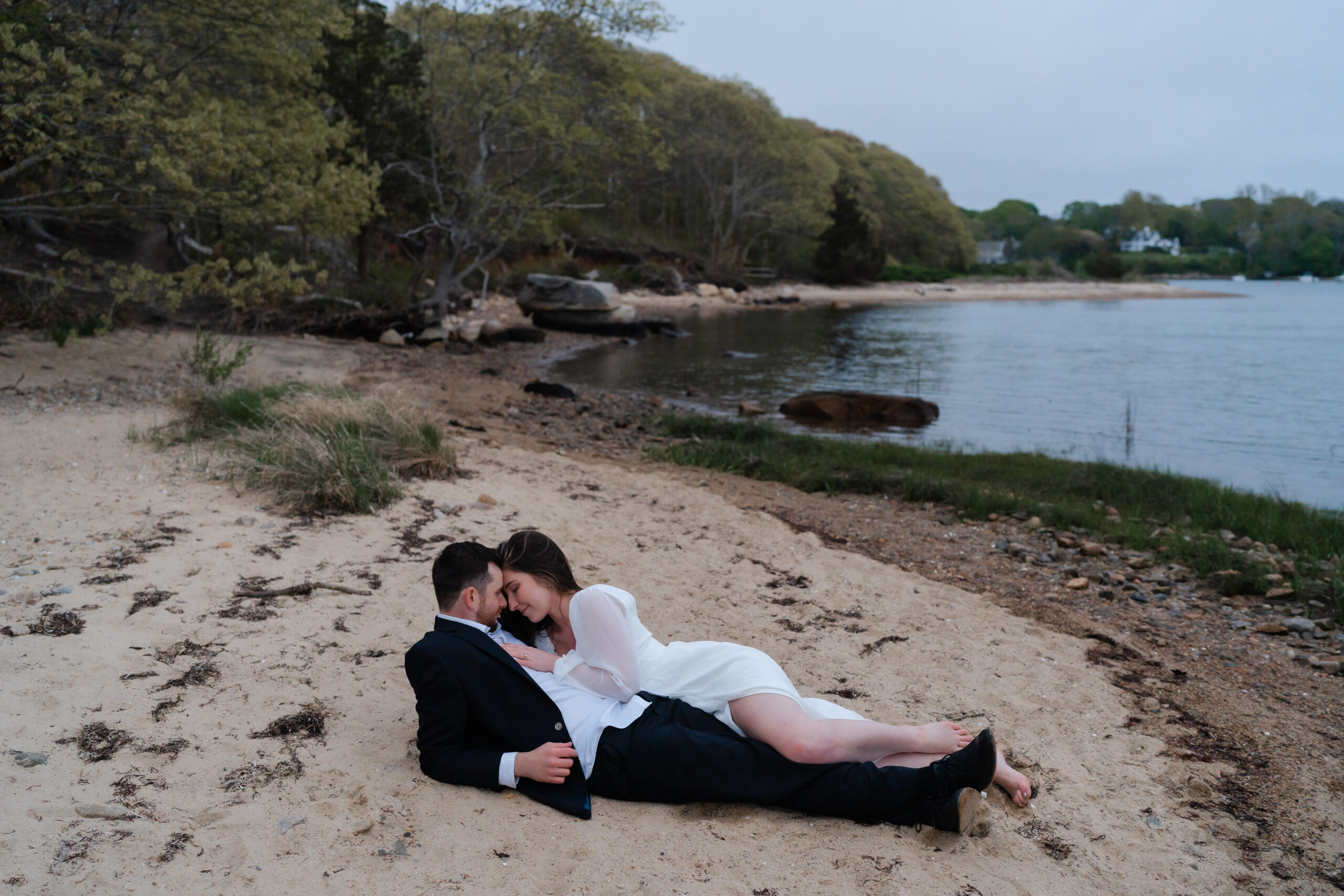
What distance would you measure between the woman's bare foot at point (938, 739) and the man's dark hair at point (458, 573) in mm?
1763

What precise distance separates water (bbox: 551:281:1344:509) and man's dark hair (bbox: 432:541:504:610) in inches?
391

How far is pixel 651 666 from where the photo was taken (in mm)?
3463

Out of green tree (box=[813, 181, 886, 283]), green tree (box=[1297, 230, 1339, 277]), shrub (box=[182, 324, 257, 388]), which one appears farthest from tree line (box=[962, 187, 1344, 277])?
shrub (box=[182, 324, 257, 388])

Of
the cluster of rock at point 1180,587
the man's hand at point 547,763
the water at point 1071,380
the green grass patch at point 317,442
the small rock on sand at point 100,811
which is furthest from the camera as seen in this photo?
the water at point 1071,380

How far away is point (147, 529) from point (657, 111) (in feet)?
175

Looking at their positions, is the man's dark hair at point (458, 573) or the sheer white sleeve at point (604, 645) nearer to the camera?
the sheer white sleeve at point (604, 645)

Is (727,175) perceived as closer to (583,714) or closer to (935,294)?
(935,294)

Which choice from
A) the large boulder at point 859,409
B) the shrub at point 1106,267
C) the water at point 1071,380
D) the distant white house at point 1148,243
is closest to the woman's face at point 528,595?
the water at point 1071,380

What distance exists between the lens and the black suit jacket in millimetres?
3223

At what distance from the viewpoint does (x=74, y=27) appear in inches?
388

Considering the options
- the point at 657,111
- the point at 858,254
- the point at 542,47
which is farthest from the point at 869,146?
the point at 542,47

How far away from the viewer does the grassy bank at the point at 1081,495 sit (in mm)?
6879

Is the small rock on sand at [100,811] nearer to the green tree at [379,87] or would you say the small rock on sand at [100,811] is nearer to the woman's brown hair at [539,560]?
the woman's brown hair at [539,560]

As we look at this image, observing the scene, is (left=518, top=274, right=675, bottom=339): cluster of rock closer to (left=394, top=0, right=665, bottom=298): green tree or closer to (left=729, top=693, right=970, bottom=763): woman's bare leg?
(left=394, top=0, right=665, bottom=298): green tree
